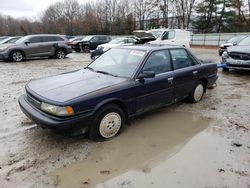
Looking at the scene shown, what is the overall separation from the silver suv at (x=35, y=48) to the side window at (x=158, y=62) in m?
10.7

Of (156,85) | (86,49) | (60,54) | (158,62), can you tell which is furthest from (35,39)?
(156,85)

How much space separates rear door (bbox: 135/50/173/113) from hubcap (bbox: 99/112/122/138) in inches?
19.6

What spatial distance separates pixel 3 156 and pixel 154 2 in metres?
42.0

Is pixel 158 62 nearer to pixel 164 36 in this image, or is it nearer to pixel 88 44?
pixel 164 36

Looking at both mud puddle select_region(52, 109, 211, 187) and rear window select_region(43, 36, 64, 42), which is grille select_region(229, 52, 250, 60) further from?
rear window select_region(43, 36, 64, 42)

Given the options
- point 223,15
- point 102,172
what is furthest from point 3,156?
point 223,15

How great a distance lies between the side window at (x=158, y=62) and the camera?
4340 millimetres

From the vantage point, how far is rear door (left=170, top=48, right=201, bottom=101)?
4879 millimetres

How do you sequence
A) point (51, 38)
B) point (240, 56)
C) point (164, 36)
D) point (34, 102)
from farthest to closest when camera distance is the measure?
point (164, 36) → point (51, 38) → point (240, 56) → point (34, 102)

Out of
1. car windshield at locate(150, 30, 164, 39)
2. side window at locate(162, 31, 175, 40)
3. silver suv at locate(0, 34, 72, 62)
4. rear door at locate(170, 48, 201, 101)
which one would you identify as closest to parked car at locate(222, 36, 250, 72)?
rear door at locate(170, 48, 201, 101)

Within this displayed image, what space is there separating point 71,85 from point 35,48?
10.8 m

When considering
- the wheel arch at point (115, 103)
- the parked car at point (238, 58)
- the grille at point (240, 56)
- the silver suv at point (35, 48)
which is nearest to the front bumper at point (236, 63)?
the parked car at point (238, 58)

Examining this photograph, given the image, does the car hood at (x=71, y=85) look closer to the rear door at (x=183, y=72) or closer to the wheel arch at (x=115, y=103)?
the wheel arch at (x=115, y=103)

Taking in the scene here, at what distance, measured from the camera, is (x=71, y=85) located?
378 centimetres
